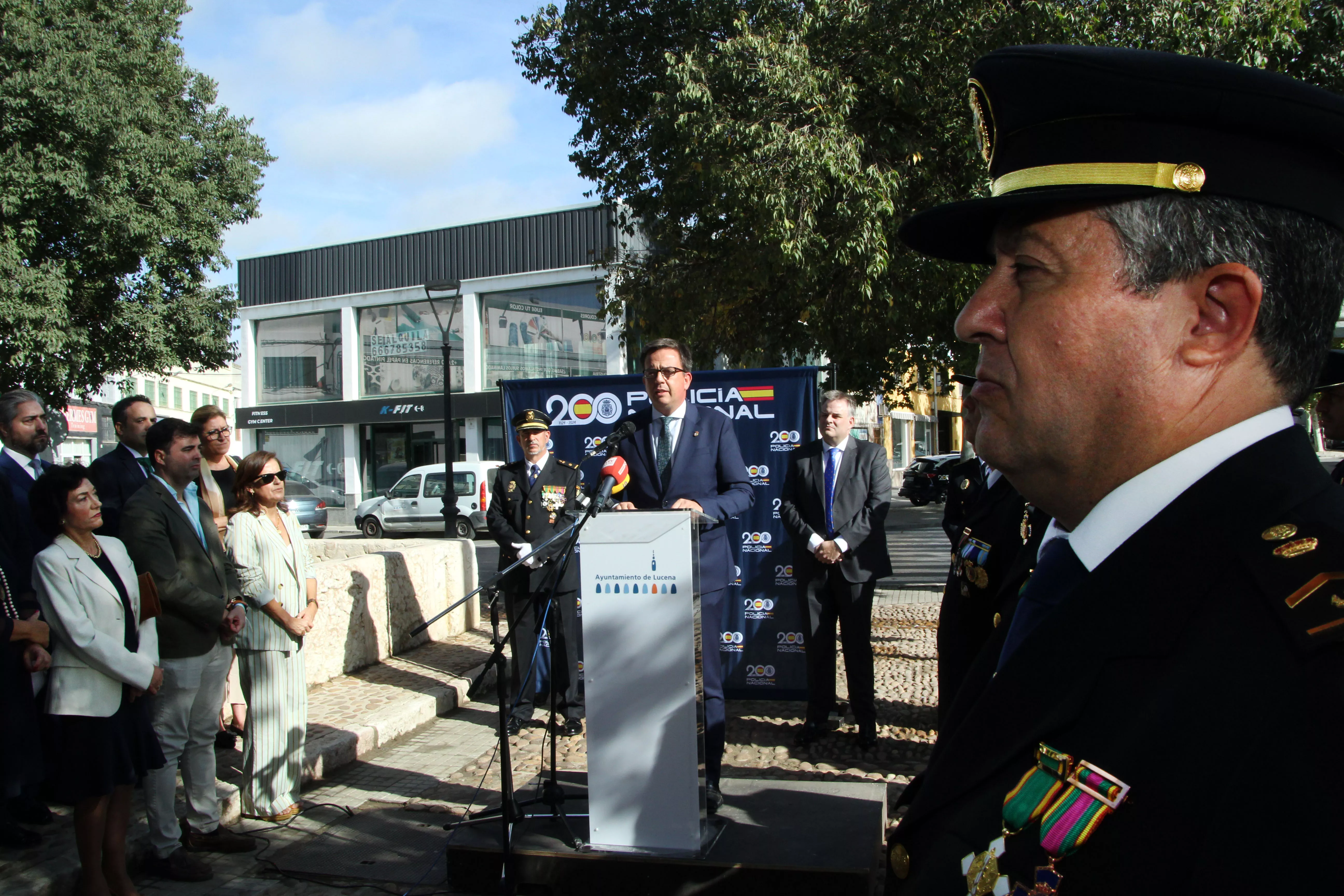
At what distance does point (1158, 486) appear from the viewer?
3.22 feet

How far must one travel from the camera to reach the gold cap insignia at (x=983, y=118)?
1224 millimetres

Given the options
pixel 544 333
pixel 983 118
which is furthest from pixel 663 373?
pixel 544 333

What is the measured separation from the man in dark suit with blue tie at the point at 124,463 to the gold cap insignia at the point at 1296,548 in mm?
5952

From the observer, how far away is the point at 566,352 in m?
29.6

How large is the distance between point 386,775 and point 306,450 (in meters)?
29.5

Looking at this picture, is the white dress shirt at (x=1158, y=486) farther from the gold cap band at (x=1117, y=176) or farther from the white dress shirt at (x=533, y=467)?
the white dress shirt at (x=533, y=467)

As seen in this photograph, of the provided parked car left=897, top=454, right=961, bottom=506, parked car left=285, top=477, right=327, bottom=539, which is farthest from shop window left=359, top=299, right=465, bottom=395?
parked car left=897, top=454, right=961, bottom=506

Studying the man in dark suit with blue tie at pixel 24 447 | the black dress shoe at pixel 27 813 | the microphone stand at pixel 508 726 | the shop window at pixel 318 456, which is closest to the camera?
the microphone stand at pixel 508 726

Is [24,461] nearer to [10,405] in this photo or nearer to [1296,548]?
[10,405]

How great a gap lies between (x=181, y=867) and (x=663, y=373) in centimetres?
318

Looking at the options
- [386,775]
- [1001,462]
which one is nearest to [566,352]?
[386,775]

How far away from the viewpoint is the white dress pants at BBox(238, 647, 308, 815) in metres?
4.84

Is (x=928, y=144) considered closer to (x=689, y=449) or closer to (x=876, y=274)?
(x=876, y=274)

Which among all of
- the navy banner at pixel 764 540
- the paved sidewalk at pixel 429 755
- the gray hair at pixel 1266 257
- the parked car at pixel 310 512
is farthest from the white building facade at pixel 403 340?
the gray hair at pixel 1266 257
